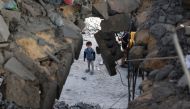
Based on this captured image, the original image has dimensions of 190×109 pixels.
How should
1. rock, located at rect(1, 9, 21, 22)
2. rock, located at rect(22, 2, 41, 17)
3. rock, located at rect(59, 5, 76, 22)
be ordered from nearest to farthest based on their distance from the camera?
rock, located at rect(1, 9, 21, 22), rock, located at rect(22, 2, 41, 17), rock, located at rect(59, 5, 76, 22)

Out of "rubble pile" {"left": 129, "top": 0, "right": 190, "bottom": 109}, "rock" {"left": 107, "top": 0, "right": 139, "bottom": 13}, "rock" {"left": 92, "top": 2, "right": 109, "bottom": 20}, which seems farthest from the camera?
"rock" {"left": 92, "top": 2, "right": 109, "bottom": 20}

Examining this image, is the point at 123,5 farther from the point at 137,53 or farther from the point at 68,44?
the point at 137,53

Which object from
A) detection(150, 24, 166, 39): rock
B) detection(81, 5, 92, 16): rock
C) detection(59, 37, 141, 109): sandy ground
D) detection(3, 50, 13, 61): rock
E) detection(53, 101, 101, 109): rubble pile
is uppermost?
detection(150, 24, 166, 39): rock

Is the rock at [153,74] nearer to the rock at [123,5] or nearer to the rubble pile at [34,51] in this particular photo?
the rubble pile at [34,51]

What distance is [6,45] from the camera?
8227 millimetres

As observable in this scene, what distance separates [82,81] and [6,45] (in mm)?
5039

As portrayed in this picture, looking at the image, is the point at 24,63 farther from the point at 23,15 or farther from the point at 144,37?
the point at 144,37

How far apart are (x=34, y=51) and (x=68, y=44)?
3.54ft

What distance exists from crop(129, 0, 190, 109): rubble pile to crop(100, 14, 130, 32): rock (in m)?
1.52

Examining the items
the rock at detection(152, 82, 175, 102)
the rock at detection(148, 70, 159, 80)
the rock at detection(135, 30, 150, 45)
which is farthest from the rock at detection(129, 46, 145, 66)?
the rock at detection(152, 82, 175, 102)

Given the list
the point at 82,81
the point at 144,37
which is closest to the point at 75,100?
the point at 82,81

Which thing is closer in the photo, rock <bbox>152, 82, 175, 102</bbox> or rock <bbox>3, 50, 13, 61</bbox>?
rock <bbox>152, 82, 175, 102</bbox>

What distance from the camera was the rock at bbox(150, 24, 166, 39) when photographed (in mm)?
7031

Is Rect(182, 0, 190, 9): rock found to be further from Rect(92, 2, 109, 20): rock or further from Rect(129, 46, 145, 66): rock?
Rect(92, 2, 109, 20): rock
